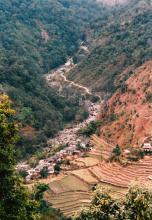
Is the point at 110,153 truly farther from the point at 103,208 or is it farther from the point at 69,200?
the point at 103,208

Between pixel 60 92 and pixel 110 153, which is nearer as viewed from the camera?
pixel 110 153

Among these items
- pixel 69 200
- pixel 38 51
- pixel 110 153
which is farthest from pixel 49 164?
pixel 38 51

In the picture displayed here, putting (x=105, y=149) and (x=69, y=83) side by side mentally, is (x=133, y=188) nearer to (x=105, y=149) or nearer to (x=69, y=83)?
(x=105, y=149)

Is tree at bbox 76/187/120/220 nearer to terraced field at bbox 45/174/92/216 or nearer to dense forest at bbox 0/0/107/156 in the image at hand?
terraced field at bbox 45/174/92/216

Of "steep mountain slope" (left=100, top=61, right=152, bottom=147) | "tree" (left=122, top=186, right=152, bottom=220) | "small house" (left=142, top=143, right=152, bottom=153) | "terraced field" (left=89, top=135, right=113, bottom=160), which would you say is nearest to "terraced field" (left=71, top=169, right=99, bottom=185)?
"terraced field" (left=89, top=135, right=113, bottom=160)

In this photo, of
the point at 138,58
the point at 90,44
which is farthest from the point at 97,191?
the point at 90,44

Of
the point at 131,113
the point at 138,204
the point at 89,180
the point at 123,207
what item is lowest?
the point at 89,180

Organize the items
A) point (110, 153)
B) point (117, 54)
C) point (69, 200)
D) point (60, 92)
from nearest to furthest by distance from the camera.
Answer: point (69, 200)
point (110, 153)
point (60, 92)
point (117, 54)

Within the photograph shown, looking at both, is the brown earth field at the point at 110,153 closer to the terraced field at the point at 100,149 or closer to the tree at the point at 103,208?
the terraced field at the point at 100,149
